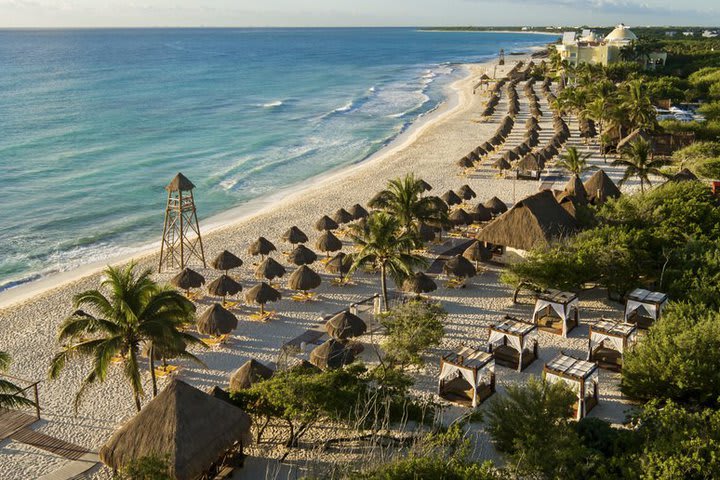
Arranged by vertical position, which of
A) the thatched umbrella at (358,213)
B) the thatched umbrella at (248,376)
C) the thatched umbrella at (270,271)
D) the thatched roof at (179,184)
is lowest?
the thatched umbrella at (248,376)

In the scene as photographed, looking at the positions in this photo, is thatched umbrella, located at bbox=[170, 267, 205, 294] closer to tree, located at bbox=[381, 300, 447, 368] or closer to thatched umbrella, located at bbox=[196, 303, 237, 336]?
thatched umbrella, located at bbox=[196, 303, 237, 336]

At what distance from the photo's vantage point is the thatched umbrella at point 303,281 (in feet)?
Result: 69.3

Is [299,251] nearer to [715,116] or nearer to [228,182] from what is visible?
[228,182]

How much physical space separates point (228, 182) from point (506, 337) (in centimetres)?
2718

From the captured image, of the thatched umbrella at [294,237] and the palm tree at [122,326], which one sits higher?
the palm tree at [122,326]

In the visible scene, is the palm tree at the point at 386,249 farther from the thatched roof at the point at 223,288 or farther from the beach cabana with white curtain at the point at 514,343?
the thatched roof at the point at 223,288

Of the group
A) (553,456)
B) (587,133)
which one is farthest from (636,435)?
(587,133)

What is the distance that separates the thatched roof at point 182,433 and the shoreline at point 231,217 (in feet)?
43.1

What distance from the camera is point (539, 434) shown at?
11703 mm

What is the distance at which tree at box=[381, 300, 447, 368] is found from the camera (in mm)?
15633

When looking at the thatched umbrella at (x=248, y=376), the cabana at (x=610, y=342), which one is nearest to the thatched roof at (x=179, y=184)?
the thatched umbrella at (x=248, y=376)

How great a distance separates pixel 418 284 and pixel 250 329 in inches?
213

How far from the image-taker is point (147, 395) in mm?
15953

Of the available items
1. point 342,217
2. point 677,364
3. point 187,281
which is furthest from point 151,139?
point 677,364
